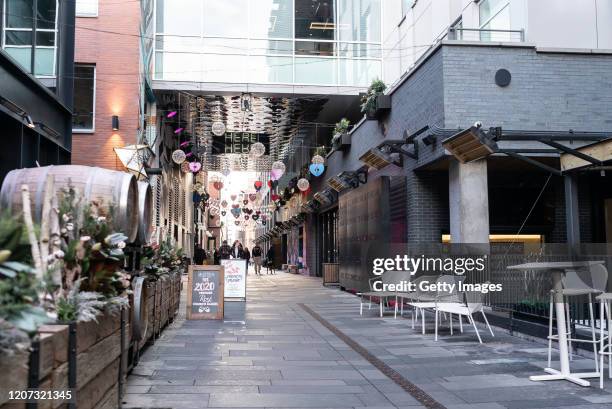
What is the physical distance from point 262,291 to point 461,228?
1015cm

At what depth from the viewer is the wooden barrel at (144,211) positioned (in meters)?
6.27

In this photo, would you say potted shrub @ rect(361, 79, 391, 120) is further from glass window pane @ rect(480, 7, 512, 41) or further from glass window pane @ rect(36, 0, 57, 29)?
glass window pane @ rect(36, 0, 57, 29)

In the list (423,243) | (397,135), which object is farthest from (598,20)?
(423,243)

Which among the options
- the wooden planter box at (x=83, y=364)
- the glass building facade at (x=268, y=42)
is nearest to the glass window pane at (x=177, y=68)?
the glass building facade at (x=268, y=42)

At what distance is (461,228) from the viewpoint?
38.9 ft

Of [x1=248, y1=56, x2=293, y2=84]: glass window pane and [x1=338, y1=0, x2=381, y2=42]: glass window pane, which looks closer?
[x1=248, y1=56, x2=293, y2=84]: glass window pane

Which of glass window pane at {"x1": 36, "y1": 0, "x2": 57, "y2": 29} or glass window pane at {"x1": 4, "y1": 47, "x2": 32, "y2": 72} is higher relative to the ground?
glass window pane at {"x1": 36, "y1": 0, "x2": 57, "y2": 29}

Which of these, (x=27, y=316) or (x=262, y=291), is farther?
(x=262, y=291)

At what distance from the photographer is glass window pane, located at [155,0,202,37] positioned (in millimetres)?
21844

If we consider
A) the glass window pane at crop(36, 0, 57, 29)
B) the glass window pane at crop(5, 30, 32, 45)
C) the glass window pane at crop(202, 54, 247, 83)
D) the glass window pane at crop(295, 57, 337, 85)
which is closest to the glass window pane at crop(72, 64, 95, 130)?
the glass window pane at crop(202, 54, 247, 83)

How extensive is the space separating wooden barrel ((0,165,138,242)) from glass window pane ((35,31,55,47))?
958 centimetres

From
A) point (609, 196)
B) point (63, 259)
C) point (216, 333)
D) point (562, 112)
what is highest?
point (562, 112)

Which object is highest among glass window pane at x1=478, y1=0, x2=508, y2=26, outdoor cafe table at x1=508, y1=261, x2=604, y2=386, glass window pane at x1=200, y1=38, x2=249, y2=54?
glass window pane at x1=200, y1=38, x2=249, y2=54

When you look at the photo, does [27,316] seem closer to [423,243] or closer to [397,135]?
[423,243]
